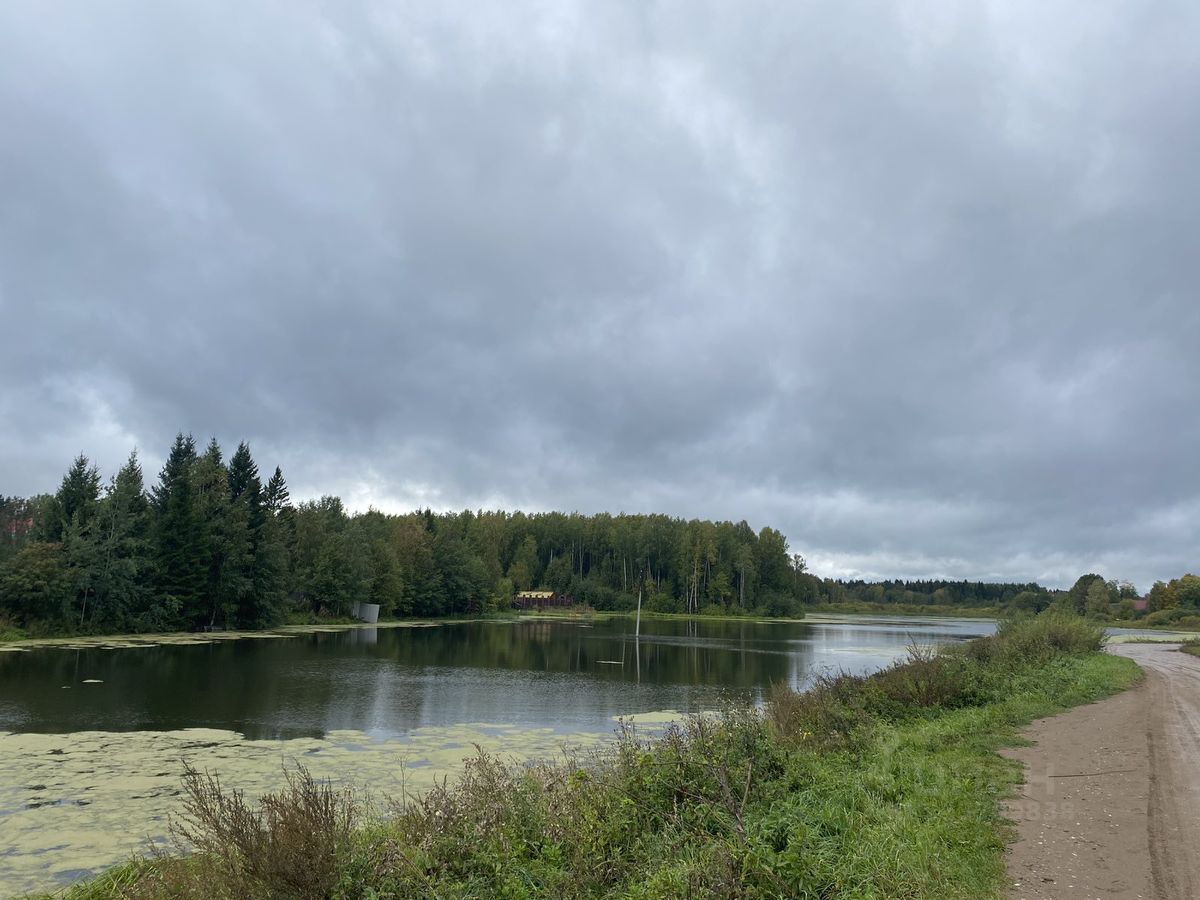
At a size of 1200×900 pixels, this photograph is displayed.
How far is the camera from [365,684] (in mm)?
27844

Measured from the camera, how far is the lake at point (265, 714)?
36.8ft

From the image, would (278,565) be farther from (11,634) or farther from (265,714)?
(265,714)

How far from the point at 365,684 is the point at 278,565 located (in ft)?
111

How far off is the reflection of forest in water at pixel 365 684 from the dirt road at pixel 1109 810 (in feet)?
35.5

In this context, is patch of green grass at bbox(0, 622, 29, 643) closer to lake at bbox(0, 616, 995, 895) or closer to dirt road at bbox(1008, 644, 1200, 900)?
lake at bbox(0, 616, 995, 895)

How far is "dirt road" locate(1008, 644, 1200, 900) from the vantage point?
6375 millimetres

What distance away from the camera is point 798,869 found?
6266mm

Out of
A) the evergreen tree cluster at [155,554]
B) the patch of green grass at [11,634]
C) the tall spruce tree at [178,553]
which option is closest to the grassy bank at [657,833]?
the patch of green grass at [11,634]

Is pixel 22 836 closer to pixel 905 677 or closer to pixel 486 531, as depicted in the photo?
pixel 905 677

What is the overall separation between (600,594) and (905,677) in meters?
111

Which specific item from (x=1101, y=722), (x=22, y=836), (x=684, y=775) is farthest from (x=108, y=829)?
(x=1101, y=722)

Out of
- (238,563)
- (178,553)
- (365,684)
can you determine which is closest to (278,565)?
(238,563)

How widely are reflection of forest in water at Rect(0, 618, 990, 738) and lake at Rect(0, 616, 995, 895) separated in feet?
0.31

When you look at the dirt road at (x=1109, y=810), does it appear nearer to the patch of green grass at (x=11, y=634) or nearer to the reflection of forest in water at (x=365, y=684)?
the reflection of forest in water at (x=365, y=684)
